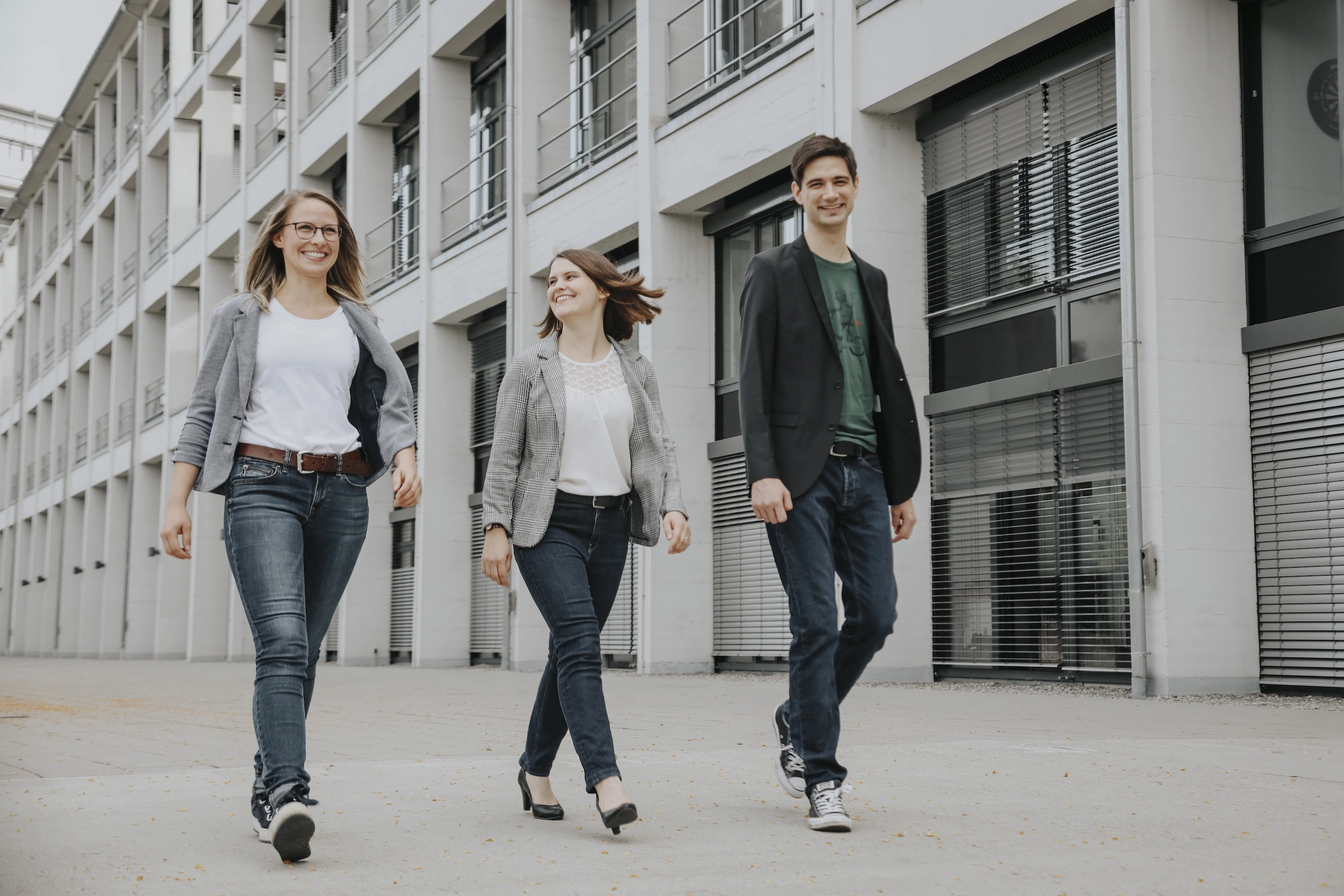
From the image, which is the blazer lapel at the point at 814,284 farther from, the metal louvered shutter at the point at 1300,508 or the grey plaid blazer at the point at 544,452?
the metal louvered shutter at the point at 1300,508

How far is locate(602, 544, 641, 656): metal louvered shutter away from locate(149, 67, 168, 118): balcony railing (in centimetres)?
2544

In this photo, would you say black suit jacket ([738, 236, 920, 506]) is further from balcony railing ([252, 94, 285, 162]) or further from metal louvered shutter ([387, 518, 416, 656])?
balcony railing ([252, 94, 285, 162])

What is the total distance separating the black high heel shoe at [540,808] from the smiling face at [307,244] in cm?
169

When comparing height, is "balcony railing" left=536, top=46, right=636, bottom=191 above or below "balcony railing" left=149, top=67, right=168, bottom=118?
below

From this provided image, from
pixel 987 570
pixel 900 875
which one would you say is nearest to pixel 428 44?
pixel 987 570

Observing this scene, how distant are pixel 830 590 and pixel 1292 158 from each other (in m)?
7.69

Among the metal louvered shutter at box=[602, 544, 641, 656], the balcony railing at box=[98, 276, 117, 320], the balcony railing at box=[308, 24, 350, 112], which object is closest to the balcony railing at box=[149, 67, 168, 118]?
the balcony railing at box=[98, 276, 117, 320]

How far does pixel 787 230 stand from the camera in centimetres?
1541

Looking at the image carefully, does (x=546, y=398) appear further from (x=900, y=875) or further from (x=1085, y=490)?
(x=1085, y=490)

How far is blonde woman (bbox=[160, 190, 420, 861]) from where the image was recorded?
4059mm

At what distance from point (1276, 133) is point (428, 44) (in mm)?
14733

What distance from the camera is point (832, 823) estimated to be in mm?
4086

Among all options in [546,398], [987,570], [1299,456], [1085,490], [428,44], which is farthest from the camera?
[428,44]

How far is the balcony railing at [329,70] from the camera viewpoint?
87.9 ft
